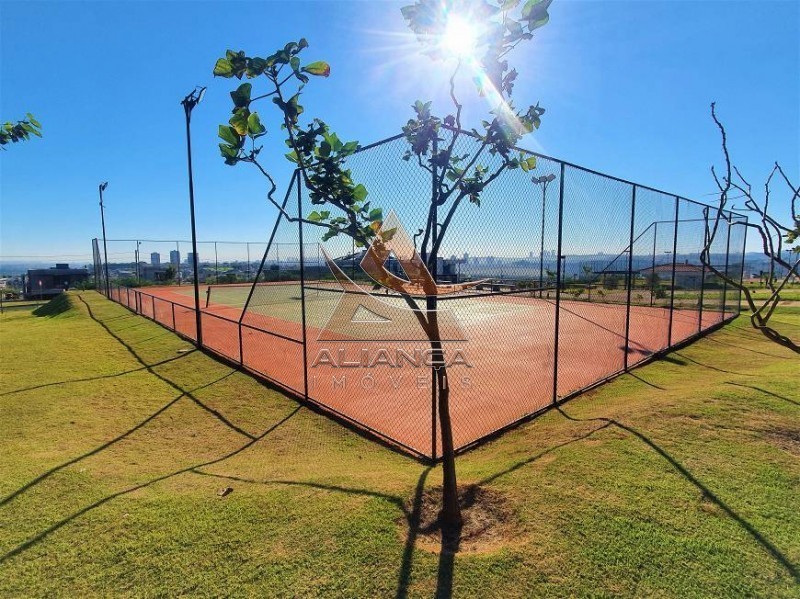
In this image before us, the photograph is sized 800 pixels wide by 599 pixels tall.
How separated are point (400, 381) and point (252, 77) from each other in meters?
5.07

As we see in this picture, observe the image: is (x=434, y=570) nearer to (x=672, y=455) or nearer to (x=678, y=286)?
(x=672, y=455)

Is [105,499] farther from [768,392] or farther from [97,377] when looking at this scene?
[768,392]

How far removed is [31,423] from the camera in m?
4.51

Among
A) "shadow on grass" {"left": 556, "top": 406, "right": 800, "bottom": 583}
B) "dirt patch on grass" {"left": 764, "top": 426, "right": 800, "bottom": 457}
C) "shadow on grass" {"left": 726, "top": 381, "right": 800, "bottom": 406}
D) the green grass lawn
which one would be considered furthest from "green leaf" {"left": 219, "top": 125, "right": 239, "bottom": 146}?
"shadow on grass" {"left": 726, "top": 381, "right": 800, "bottom": 406}

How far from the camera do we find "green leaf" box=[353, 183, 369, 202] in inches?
92.9

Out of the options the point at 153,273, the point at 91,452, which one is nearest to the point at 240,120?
the point at 91,452

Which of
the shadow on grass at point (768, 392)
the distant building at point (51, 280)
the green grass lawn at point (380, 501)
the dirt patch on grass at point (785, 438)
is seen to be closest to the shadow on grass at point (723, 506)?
the green grass lawn at point (380, 501)

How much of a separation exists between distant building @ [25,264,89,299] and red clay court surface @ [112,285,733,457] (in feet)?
89.2

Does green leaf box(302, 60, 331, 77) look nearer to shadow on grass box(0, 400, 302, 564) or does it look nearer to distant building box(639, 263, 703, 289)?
shadow on grass box(0, 400, 302, 564)

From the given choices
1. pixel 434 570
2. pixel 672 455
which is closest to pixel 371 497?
pixel 434 570

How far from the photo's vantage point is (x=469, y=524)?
263 cm

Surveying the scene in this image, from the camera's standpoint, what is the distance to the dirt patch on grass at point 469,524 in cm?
241

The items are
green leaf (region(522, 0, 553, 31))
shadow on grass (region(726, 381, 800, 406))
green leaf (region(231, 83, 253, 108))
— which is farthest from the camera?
shadow on grass (region(726, 381, 800, 406))

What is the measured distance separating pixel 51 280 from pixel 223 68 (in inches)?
1779
